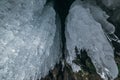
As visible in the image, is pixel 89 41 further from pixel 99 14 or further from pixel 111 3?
pixel 111 3

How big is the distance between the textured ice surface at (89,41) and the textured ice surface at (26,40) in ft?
0.73

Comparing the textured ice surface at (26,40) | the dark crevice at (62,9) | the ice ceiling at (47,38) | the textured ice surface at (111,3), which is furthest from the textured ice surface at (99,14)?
the textured ice surface at (26,40)

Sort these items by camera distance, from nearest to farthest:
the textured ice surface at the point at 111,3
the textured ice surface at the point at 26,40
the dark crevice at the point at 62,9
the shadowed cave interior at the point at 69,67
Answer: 1. the textured ice surface at the point at 26,40
2. the shadowed cave interior at the point at 69,67
3. the textured ice surface at the point at 111,3
4. the dark crevice at the point at 62,9

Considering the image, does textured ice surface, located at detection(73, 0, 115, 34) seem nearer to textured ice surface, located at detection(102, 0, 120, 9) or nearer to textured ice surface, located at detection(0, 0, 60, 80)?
textured ice surface, located at detection(102, 0, 120, 9)

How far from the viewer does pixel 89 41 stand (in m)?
2.42

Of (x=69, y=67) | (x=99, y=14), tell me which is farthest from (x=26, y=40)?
(x=99, y=14)

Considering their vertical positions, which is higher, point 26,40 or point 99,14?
point 99,14

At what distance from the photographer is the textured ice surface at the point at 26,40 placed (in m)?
2.24

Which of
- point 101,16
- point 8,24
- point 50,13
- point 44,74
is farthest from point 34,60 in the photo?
point 101,16

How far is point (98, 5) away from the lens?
2.71 m

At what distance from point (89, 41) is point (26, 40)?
701 mm

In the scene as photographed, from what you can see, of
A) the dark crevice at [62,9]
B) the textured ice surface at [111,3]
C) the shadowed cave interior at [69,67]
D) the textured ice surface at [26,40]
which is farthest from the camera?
the dark crevice at [62,9]

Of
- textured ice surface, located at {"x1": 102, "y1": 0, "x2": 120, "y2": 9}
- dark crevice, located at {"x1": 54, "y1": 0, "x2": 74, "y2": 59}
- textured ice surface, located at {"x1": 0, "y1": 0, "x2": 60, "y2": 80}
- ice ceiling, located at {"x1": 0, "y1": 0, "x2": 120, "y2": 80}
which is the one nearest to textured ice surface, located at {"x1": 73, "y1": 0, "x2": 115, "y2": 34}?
ice ceiling, located at {"x1": 0, "y1": 0, "x2": 120, "y2": 80}

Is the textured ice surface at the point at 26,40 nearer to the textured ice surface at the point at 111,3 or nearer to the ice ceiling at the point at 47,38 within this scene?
the ice ceiling at the point at 47,38
